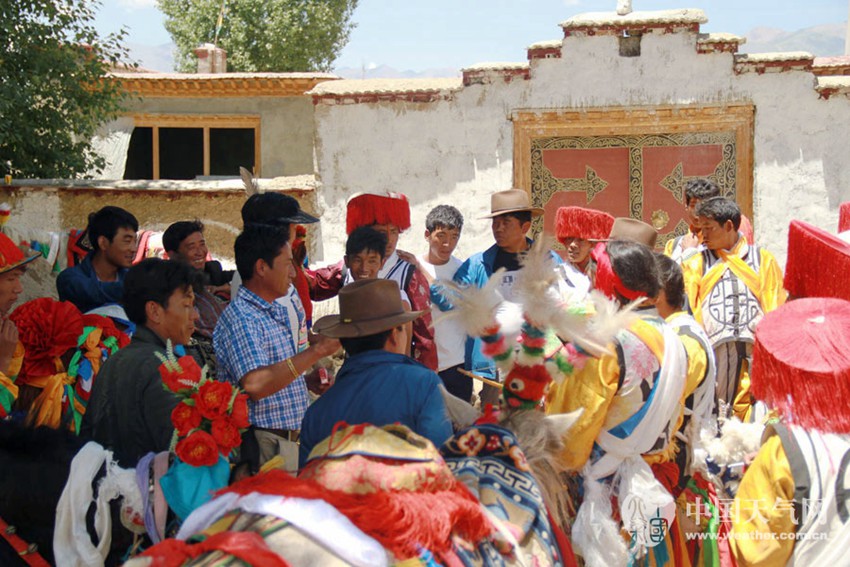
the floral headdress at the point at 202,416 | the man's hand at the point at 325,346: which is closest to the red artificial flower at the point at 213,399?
the floral headdress at the point at 202,416

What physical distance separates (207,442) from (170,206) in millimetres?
8187

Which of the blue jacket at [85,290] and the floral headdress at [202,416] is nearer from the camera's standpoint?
the floral headdress at [202,416]

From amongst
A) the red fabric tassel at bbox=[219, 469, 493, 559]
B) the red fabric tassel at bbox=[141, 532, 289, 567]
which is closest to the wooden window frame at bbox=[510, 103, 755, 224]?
the red fabric tassel at bbox=[219, 469, 493, 559]

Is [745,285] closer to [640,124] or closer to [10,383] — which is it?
[10,383]

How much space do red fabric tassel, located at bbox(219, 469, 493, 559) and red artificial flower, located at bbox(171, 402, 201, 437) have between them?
72cm

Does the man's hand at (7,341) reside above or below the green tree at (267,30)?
below

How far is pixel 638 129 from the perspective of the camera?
35.6 ft

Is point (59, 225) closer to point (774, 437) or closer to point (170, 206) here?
A: point (170, 206)

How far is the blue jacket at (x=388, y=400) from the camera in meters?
2.88

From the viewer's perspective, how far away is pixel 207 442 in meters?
2.87

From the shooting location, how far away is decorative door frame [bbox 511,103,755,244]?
10.5 m

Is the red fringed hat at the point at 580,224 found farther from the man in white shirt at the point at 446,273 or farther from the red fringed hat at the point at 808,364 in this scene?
the red fringed hat at the point at 808,364

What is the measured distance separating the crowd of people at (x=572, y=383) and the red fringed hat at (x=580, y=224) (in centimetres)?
105

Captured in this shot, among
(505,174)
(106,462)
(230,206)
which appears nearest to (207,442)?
(106,462)
